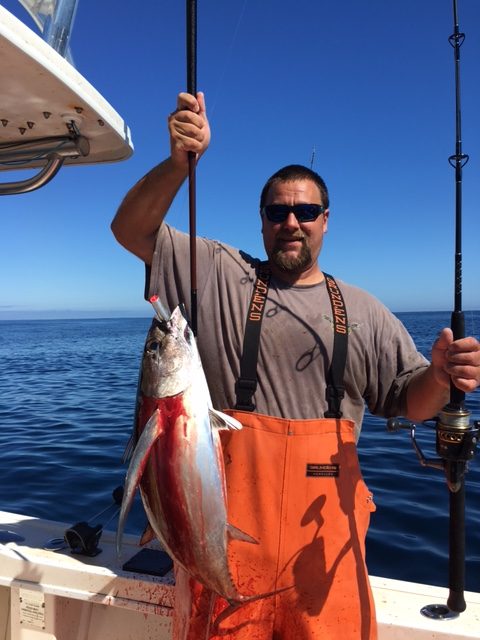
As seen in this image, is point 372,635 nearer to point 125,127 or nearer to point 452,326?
point 452,326

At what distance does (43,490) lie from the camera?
6.95 m

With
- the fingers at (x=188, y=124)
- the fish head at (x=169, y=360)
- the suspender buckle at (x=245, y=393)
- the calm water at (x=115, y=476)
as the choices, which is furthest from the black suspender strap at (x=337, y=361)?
the calm water at (x=115, y=476)

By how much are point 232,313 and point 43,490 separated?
213 inches

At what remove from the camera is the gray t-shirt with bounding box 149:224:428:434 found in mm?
2553

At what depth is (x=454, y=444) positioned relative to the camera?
8.09 ft

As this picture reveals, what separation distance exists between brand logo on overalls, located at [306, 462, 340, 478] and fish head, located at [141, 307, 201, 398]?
709 mm

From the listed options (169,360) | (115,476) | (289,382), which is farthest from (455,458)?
(115,476)

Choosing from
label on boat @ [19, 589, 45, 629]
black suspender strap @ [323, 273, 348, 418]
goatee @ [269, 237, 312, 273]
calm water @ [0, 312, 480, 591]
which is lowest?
calm water @ [0, 312, 480, 591]

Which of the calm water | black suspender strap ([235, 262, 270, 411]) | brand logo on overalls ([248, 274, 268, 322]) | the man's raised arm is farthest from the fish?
the calm water

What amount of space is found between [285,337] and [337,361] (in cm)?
27

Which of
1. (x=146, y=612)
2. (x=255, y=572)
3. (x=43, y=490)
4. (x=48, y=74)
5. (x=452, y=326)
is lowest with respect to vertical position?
(x=43, y=490)

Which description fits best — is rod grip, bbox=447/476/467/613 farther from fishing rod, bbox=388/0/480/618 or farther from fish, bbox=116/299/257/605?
fish, bbox=116/299/257/605

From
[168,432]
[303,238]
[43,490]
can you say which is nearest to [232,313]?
[303,238]

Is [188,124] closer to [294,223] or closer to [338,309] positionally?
[294,223]
